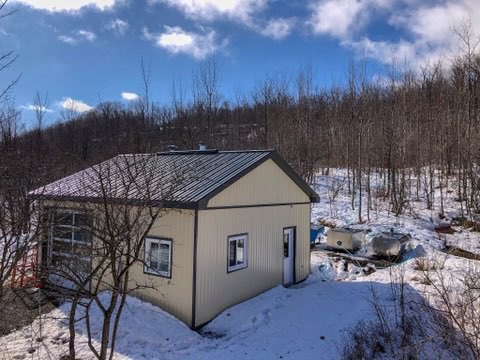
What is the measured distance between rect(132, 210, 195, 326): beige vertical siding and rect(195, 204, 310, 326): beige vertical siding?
23 cm

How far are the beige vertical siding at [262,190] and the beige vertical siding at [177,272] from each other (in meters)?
0.85

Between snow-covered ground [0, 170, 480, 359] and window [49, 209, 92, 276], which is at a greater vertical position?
window [49, 209, 92, 276]

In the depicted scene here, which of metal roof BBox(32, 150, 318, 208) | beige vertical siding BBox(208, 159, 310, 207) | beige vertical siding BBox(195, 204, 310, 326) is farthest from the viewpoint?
beige vertical siding BBox(208, 159, 310, 207)

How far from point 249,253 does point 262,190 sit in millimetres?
1908

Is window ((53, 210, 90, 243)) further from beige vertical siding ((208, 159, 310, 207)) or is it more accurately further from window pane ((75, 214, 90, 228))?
beige vertical siding ((208, 159, 310, 207))

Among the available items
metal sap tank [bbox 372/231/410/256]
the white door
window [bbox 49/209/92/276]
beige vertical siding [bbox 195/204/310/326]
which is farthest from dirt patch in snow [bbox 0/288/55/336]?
metal sap tank [bbox 372/231/410/256]

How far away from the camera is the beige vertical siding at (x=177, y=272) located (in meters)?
8.91

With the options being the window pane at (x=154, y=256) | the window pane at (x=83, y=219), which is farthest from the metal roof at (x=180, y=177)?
the window pane at (x=154, y=256)

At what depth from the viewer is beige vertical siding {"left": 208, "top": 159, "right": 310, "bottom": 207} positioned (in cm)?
995

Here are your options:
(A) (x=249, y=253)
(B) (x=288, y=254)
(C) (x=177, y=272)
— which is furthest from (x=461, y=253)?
(C) (x=177, y=272)

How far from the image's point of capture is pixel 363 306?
956 cm

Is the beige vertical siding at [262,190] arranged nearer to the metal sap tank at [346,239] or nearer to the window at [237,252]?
the window at [237,252]

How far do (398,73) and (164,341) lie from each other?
26891mm

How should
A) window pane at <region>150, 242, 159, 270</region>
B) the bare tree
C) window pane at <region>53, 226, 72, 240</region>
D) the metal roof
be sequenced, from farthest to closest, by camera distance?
window pane at <region>150, 242, 159, 270</region> < the metal roof < window pane at <region>53, 226, 72, 240</region> < the bare tree
